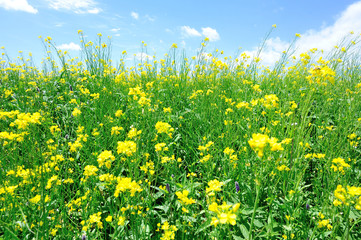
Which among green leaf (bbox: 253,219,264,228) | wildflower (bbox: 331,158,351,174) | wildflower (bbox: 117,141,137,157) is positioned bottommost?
green leaf (bbox: 253,219,264,228)

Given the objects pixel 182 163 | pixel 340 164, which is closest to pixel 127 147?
pixel 182 163

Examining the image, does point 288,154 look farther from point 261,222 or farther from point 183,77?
point 183,77

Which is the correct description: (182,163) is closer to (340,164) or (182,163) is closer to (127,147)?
(127,147)

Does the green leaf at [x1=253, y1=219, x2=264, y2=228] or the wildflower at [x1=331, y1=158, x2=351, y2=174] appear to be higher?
the wildflower at [x1=331, y1=158, x2=351, y2=174]

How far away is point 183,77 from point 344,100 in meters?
2.50

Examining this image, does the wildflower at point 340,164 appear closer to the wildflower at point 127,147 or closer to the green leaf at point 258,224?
the green leaf at point 258,224

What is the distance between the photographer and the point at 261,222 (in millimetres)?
1414

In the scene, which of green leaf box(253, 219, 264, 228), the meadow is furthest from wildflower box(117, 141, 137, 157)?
green leaf box(253, 219, 264, 228)

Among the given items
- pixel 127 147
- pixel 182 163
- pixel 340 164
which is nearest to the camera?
pixel 127 147

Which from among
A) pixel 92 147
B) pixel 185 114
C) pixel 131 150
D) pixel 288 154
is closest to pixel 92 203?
pixel 131 150

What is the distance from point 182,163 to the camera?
6.75 feet

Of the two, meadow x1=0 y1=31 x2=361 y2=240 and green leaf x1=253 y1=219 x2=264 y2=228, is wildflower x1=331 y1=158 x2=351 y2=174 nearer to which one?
meadow x1=0 y1=31 x2=361 y2=240

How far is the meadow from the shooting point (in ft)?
4.16

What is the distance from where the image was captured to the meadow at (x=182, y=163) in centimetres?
127
